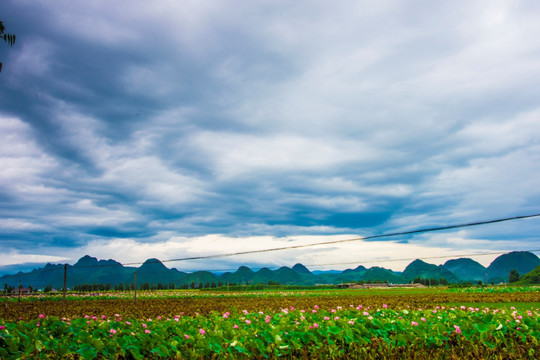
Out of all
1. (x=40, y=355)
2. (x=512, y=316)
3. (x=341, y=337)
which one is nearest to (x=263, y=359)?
(x=341, y=337)

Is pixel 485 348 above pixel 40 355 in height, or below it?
below

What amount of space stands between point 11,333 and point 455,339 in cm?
668

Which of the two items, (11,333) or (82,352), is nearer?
(82,352)

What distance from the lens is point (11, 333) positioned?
509 cm

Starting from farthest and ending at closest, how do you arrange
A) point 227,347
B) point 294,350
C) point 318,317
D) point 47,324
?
point 318,317
point 47,324
point 294,350
point 227,347

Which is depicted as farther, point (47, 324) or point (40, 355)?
point (47, 324)

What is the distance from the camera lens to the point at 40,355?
14.5 feet

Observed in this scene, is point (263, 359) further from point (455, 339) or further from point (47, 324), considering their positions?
point (47, 324)

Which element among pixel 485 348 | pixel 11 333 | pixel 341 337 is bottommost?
pixel 485 348

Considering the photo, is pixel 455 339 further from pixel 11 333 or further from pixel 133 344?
pixel 11 333

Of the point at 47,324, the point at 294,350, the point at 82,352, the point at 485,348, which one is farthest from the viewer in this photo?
the point at 47,324

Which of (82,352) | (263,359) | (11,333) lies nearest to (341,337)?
(263,359)

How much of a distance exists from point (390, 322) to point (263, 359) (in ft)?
8.51

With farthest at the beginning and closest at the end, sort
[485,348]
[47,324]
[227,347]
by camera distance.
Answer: [47,324]
[485,348]
[227,347]
